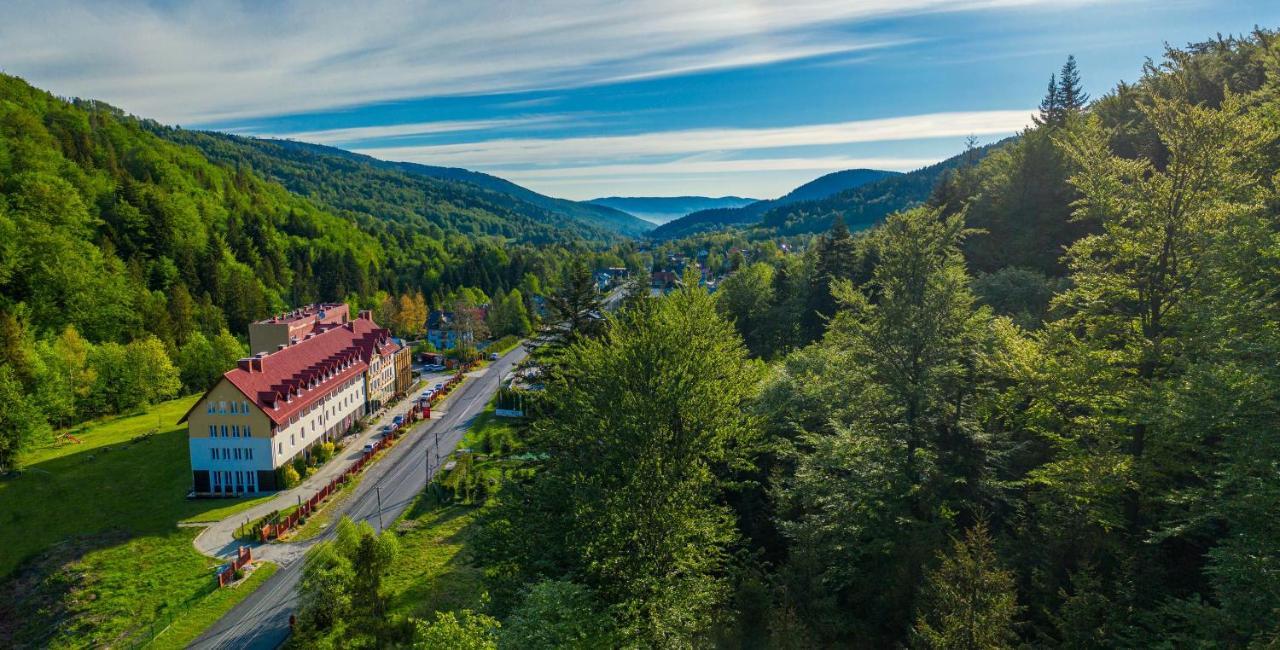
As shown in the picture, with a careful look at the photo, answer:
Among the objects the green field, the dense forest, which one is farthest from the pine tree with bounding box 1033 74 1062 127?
the green field

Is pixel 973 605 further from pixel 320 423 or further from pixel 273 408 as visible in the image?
pixel 320 423

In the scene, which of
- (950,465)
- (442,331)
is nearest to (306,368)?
(950,465)

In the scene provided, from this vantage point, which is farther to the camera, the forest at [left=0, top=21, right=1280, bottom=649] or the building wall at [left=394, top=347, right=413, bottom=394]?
the building wall at [left=394, top=347, right=413, bottom=394]

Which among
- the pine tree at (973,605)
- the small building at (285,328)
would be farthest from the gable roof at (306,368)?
the pine tree at (973,605)

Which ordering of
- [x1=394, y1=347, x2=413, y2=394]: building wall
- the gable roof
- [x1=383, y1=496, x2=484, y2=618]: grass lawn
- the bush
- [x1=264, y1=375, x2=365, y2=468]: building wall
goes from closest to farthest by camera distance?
[x1=383, y1=496, x2=484, y2=618]: grass lawn < the bush < the gable roof < [x1=264, y1=375, x2=365, y2=468]: building wall < [x1=394, y1=347, x2=413, y2=394]: building wall

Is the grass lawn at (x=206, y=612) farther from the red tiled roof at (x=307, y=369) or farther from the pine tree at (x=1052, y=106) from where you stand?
the pine tree at (x=1052, y=106)

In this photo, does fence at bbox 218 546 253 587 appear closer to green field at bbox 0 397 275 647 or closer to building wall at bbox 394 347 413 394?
green field at bbox 0 397 275 647
